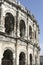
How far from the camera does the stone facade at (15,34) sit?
63.5 ft

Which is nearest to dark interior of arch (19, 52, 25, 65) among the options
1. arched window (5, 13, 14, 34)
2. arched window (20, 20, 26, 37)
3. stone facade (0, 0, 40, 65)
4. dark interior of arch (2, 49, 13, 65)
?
stone facade (0, 0, 40, 65)

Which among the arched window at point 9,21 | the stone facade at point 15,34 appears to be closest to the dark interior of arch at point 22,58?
the stone facade at point 15,34

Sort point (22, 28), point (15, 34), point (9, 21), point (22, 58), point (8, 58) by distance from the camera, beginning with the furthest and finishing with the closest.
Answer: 1. point (22, 28)
2. point (22, 58)
3. point (9, 21)
4. point (15, 34)
5. point (8, 58)

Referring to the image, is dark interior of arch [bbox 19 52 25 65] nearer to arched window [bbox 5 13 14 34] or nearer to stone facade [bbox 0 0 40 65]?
stone facade [bbox 0 0 40 65]

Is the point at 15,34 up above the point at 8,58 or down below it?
above

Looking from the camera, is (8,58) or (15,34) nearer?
(8,58)

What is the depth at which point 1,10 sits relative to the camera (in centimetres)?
1955

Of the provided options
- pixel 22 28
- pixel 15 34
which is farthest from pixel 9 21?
pixel 22 28

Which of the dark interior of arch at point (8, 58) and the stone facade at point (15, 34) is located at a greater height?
the stone facade at point (15, 34)

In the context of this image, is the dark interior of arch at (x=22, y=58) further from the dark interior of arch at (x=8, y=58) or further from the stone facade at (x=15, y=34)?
the dark interior of arch at (x=8, y=58)

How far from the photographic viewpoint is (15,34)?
20.6 meters

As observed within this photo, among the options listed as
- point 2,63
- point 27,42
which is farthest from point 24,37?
point 2,63

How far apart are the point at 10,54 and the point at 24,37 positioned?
9.41 feet

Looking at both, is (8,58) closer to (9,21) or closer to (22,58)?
(22,58)
